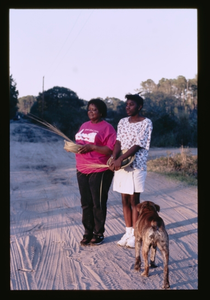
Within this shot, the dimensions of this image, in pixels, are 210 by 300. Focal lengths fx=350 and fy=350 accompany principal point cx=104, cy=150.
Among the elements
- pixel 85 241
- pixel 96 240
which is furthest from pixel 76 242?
pixel 96 240

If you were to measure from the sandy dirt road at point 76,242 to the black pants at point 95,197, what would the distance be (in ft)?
1.03

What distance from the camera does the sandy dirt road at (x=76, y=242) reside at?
3.83 m

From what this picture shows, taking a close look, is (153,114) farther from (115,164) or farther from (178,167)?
(115,164)

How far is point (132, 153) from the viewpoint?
4.46 meters

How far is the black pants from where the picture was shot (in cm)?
475

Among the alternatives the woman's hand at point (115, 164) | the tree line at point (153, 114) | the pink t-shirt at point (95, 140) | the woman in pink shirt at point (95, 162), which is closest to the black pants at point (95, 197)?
the woman in pink shirt at point (95, 162)

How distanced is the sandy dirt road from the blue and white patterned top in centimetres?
124

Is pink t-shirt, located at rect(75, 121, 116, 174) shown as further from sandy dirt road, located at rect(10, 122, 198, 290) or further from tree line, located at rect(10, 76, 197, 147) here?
tree line, located at rect(10, 76, 197, 147)

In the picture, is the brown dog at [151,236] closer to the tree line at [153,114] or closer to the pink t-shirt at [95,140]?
the pink t-shirt at [95,140]

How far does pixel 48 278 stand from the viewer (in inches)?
153
